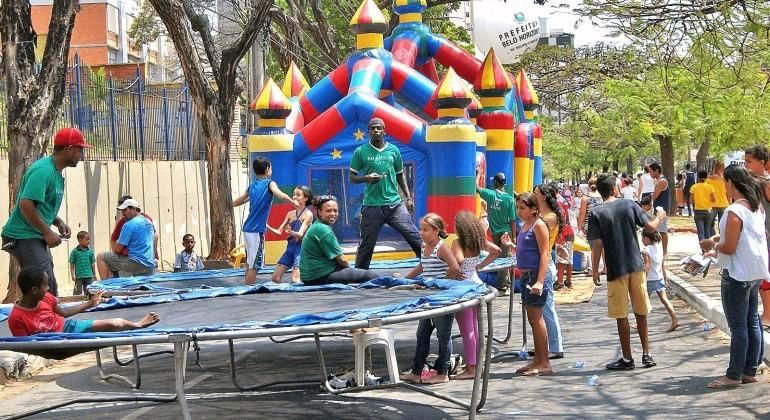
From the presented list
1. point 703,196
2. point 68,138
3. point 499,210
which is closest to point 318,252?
point 68,138

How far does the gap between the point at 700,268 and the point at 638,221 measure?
0.65m

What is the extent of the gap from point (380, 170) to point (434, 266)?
2.41 m

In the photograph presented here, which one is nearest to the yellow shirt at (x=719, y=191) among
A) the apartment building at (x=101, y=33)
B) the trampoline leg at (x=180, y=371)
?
the trampoline leg at (x=180, y=371)

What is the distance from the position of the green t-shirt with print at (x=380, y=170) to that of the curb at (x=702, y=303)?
3.60 metres

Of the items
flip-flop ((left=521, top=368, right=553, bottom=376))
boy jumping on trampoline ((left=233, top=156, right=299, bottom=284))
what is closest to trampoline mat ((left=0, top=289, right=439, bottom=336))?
flip-flop ((left=521, top=368, right=553, bottom=376))

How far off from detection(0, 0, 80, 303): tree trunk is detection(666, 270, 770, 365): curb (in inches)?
297

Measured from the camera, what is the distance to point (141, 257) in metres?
11.9

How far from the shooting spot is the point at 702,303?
40.9ft

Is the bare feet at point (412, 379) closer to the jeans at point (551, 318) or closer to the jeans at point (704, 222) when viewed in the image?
the jeans at point (551, 318)

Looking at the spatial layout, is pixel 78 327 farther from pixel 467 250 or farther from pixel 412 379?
pixel 467 250

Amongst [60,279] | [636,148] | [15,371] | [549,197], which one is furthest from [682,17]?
[636,148]

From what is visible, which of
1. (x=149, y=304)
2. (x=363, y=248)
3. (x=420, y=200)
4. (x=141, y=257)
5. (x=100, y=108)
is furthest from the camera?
(x=100, y=108)

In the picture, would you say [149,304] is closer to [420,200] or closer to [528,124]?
[420,200]

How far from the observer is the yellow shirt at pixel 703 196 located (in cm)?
1878
